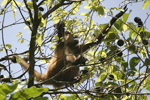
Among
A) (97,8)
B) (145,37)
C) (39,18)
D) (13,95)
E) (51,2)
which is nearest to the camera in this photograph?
(13,95)

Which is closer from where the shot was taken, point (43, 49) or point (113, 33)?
point (113, 33)

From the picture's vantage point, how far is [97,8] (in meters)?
2.94

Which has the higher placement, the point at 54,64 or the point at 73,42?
the point at 73,42

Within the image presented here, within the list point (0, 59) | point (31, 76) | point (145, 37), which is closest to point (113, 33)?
point (145, 37)

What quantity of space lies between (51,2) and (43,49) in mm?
2124

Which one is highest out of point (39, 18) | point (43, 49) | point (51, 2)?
point (51, 2)

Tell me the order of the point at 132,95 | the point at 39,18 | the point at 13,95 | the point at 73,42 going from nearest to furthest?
the point at 13,95 → the point at 39,18 → the point at 132,95 → the point at 73,42

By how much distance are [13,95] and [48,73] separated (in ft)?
13.6

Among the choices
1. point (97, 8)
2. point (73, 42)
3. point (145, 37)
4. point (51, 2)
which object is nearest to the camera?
point (97, 8)

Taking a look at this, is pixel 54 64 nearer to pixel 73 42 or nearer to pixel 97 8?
pixel 73 42

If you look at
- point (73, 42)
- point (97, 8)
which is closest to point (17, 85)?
point (97, 8)

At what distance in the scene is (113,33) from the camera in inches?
183

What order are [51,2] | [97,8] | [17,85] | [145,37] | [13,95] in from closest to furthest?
[17,85] < [13,95] < [97,8] < [51,2] < [145,37]

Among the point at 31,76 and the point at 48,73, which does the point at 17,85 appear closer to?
the point at 31,76
